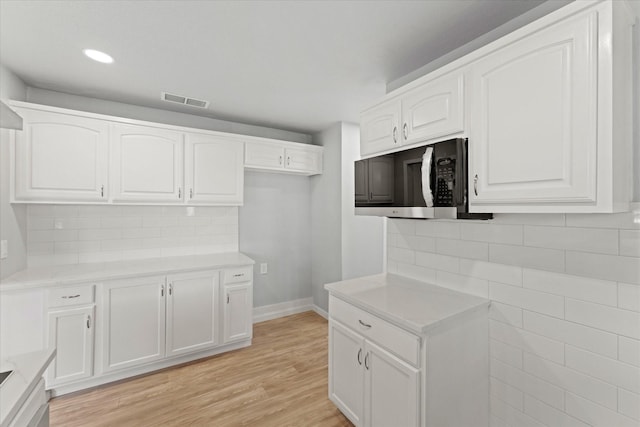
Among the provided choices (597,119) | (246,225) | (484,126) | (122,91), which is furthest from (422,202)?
(122,91)

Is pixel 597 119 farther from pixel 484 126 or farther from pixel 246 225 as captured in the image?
pixel 246 225

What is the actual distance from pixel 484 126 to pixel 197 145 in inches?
102

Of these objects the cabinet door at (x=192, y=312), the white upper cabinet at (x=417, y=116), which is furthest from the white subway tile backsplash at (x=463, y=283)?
the cabinet door at (x=192, y=312)

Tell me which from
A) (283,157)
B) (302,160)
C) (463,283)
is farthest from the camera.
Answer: (302,160)

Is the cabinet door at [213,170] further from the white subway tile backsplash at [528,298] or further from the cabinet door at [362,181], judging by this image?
the white subway tile backsplash at [528,298]

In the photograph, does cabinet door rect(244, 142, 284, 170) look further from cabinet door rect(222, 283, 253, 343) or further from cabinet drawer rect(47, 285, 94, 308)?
cabinet drawer rect(47, 285, 94, 308)

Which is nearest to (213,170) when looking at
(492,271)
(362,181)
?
(362,181)

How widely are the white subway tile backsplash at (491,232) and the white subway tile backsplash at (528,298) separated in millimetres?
258

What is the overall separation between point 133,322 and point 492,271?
2.75 m

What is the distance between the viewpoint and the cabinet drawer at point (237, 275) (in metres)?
2.80

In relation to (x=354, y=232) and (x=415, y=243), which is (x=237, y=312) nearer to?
(x=354, y=232)

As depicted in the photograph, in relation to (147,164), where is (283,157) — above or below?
above

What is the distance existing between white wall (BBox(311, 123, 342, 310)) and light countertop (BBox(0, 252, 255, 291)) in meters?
1.10

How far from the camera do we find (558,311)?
1399mm
